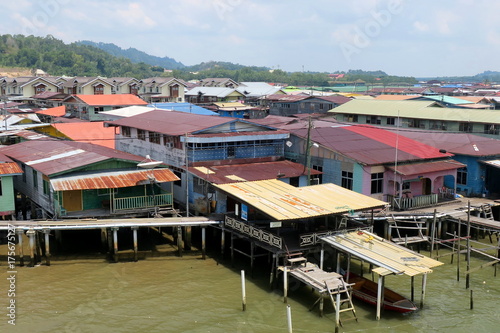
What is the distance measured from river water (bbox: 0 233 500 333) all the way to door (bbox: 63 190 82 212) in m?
2.66

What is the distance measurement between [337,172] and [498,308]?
1345 centimetres

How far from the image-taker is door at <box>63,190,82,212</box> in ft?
93.1

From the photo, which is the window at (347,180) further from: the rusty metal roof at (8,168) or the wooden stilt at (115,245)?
the rusty metal roof at (8,168)

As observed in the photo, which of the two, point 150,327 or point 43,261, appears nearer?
point 150,327

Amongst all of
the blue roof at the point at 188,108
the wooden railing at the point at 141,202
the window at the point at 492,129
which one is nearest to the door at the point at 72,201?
the wooden railing at the point at 141,202

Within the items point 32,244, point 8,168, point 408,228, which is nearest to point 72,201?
point 32,244

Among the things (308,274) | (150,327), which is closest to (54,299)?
(150,327)

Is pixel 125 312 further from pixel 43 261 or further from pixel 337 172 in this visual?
pixel 337 172

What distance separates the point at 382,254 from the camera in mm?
22281

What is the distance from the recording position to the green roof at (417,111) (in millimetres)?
48562

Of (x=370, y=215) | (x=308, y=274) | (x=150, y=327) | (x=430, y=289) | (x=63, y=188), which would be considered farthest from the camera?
(x=370, y=215)

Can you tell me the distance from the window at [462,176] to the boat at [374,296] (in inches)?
682

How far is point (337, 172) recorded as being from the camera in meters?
33.4

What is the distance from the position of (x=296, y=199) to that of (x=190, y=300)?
708 cm
